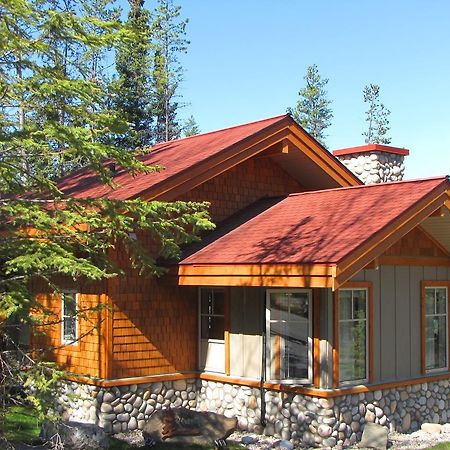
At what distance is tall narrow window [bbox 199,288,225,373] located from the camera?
38.9 ft

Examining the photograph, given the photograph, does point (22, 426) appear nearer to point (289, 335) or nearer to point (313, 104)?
point (289, 335)

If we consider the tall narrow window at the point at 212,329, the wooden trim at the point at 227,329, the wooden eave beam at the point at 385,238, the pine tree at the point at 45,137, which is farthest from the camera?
the tall narrow window at the point at 212,329

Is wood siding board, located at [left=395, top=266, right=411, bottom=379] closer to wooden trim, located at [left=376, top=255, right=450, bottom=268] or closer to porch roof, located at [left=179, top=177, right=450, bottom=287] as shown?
wooden trim, located at [left=376, top=255, right=450, bottom=268]

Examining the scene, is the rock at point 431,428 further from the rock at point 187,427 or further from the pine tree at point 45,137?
the pine tree at point 45,137

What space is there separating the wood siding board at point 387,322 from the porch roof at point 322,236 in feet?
3.83

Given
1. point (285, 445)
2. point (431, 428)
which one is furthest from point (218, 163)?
point (431, 428)

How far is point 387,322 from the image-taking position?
11.3 metres

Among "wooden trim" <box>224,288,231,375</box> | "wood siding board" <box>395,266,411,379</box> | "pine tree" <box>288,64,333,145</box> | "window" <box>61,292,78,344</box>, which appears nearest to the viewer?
"wood siding board" <box>395,266,411,379</box>

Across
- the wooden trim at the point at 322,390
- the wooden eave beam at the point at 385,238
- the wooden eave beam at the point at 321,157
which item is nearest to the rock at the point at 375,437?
the wooden trim at the point at 322,390

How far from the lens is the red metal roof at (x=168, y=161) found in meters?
11.8

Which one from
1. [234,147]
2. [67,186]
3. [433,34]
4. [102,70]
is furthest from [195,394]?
[102,70]

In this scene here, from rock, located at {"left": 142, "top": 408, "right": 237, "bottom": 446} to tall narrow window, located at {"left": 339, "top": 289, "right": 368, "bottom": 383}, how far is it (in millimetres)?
1863

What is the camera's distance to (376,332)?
437 inches

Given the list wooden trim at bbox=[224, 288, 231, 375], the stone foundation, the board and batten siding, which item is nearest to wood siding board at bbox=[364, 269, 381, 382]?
the board and batten siding
